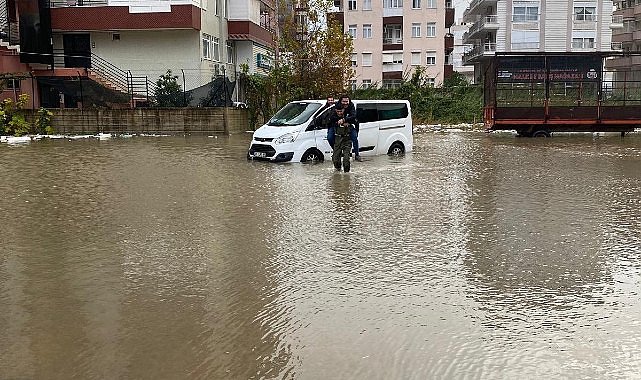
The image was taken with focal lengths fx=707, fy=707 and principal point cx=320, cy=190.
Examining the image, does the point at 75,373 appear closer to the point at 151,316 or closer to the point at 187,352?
the point at 187,352

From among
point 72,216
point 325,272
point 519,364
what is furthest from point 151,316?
point 72,216

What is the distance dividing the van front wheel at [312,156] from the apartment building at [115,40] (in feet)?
49.7

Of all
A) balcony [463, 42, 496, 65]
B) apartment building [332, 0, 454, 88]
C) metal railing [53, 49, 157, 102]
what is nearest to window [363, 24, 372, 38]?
apartment building [332, 0, 454, 88]

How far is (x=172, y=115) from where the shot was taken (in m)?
27.7

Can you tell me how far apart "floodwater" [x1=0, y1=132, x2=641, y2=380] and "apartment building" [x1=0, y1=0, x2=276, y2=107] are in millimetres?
20929

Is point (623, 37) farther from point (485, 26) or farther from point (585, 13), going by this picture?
point (485, 26)

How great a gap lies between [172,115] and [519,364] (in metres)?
24.6

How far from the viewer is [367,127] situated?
1820 centimetres

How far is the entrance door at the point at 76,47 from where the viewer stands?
3509 centimetres

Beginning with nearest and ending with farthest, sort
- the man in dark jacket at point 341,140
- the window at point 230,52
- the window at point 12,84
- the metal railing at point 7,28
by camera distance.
→ the man in dark jacket at point 341,140 → the window at point 12,84 → the metal railing at point 7,28 → the window at point 230,52

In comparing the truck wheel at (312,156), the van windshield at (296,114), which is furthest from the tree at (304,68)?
the truck wheel at (312,156)

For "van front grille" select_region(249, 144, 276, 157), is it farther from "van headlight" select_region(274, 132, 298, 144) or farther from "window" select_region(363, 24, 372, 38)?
"window" select_region(363, 24, 372, 38)

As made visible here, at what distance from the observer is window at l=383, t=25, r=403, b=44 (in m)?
72.4

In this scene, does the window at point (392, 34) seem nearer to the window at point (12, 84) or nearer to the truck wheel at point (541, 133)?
the truck wheel at point (541, 133)
